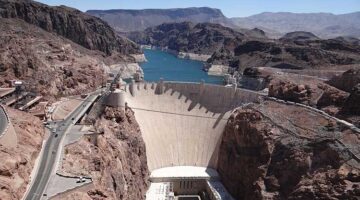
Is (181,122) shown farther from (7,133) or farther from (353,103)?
(7,133)

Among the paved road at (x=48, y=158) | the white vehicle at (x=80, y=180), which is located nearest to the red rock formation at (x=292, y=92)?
the paved road at (x=48, y=158)

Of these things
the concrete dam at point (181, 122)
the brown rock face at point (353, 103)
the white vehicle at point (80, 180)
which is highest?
the brown rock face at point (353, 103)

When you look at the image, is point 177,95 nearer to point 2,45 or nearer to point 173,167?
point 173,167

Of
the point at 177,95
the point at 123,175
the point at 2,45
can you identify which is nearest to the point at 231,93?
the point at 177,95

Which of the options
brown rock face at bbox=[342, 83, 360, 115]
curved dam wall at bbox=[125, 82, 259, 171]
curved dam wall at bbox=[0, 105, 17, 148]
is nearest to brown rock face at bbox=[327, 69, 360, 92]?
brown rock face at bbox=[342, 83, 360, 115]

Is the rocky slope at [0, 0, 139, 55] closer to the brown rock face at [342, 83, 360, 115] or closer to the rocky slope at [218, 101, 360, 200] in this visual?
the rocky slope at [218, 101, 360, 200]

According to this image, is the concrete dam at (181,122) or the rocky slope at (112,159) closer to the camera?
the rocky slope at (112,159)

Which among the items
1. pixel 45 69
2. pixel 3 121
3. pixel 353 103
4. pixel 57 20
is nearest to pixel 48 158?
pixel 3 121

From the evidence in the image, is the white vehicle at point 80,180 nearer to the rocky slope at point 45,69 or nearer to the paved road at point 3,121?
the paved road at point 3,121
